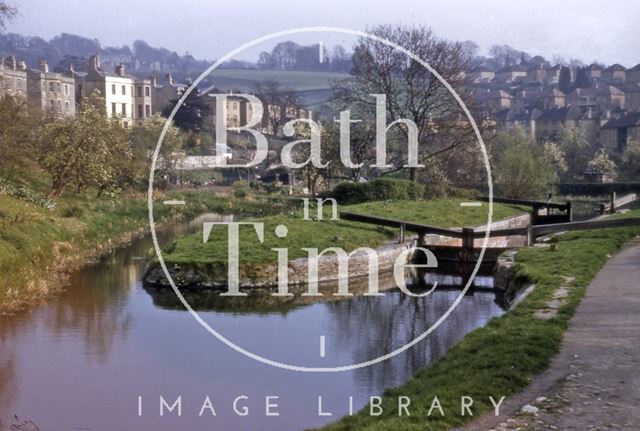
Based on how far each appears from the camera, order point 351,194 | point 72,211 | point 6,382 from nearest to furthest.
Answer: point 6,382
point 72,211
point 351,194

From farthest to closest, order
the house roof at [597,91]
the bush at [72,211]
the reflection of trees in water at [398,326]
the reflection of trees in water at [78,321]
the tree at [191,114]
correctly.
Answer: the house roof at [597,91], the tree at [191,114], the bush at [72,211], the reflection of trees in water at [78,321], the reflection of trees in water at [398,326]

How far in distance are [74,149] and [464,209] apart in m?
13.6

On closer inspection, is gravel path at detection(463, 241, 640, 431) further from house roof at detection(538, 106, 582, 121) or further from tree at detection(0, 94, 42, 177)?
house roof at detection(538, 106, 582, 121)

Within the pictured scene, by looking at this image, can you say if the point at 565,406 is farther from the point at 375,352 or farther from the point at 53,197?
the point at 53,197

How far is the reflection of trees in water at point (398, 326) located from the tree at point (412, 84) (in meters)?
17.4

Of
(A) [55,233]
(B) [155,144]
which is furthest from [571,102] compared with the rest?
(A) [55,233]

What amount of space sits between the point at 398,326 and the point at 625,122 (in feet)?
231

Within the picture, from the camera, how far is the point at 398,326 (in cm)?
1423

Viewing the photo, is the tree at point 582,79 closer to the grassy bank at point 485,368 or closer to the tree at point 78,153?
the tree at point 78,153

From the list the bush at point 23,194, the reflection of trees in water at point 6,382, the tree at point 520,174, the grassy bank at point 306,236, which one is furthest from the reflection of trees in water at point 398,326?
the tree at point 520,174

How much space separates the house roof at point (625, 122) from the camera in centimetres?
7712

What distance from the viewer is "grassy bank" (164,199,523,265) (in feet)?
59.9

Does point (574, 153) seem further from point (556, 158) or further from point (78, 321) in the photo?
point (78, 321)

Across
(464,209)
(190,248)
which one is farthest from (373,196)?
(190,248)
